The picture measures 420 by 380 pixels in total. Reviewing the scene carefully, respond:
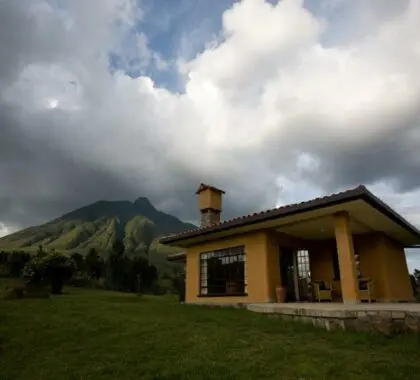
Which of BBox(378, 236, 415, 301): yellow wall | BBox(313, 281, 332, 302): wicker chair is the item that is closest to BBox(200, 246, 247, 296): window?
BBox(313, 281, 332, 302): wicker chair

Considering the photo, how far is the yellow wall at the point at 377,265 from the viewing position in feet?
43.9

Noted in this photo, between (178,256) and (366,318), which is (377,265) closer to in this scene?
(366,318)

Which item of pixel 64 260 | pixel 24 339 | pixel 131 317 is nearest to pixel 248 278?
pixel 131 317

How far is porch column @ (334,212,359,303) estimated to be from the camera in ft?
33.9

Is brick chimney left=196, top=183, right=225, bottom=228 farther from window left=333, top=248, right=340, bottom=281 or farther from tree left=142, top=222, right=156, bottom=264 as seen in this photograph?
tree left=142, top=222, right=156, bottom=264

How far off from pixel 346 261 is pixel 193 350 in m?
6.40

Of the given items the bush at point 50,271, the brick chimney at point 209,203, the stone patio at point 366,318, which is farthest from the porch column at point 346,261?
the bush at point 50,271

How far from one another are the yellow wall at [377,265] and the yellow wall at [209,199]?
521cm

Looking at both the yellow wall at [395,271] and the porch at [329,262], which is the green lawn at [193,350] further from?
the yellow wall at [395,271]

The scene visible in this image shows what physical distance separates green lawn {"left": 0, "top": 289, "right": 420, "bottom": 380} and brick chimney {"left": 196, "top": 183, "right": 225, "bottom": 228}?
28.1ft

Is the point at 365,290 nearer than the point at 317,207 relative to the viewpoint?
No

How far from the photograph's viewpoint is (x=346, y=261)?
10680 mm

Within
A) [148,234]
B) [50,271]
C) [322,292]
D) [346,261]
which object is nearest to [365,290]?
[322,292]

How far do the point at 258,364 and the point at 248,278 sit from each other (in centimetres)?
783
